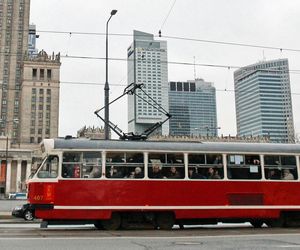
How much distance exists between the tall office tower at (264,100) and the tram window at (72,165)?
18.2m

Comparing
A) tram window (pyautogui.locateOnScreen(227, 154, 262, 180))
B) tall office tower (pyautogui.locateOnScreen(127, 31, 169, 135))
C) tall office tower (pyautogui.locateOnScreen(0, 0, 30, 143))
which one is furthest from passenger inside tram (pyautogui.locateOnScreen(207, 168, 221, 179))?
tall office tower (pyautogui.locateOnScreen(0, 0, 30, 143))

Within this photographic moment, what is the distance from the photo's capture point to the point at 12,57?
138m

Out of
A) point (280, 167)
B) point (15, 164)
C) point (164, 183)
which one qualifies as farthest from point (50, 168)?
point (15, 164)

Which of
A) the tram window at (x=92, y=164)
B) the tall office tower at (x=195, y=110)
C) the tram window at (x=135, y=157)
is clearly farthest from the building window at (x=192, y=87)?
the tram window at (x=92, y=164)

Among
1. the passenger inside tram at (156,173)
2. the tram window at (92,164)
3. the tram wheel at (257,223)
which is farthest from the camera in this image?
the tram wheel at (257,223)

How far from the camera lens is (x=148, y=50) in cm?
2489

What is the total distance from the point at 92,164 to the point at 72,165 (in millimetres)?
644

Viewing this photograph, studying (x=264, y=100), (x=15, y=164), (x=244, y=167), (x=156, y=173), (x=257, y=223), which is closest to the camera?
(x=156, y=173)

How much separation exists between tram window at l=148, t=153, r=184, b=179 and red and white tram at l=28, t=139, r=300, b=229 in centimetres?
3

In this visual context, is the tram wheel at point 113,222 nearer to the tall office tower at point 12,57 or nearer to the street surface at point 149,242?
the street surface at point 149,242

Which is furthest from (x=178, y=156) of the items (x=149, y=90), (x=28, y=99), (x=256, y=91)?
(x=28, y=99)

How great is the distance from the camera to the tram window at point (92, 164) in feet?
48.7

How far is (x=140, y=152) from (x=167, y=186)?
1.45m

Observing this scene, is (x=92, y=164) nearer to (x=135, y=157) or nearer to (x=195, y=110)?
(x=135, y=157)
